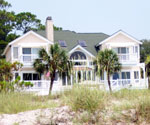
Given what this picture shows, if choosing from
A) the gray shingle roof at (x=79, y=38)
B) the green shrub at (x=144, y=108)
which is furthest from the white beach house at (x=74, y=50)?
the green shrub at (x=144, y=108)

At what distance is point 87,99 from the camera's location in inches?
326

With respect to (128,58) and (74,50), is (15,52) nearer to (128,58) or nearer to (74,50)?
(74,50)

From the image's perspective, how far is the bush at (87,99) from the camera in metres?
8.27

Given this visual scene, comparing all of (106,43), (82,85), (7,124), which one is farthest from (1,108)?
(106,43)

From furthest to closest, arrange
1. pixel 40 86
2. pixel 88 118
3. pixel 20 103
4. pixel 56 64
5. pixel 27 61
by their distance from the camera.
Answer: pixel 27 61 → pixel 40 86 → pixel 56 64 → pixel 20 103 → pixel 88 118

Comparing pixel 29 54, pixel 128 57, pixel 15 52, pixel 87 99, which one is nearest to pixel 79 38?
pixel 128 57

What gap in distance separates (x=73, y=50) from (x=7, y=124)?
2922 centimetres

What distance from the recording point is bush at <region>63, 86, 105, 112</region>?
27.1 ft

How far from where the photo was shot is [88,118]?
805 centimetres

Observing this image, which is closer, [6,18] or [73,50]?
[73,50]

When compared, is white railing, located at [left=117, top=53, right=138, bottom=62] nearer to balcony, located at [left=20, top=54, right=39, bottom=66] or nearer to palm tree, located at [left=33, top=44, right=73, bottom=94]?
balcony, located at [left=20, top=54, right=39, bottom=66]

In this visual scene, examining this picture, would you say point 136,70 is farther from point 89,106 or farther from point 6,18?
point 89,106

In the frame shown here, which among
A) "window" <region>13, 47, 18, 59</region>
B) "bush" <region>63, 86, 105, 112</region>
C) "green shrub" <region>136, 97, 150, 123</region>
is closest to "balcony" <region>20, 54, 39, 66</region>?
"window" <region>13, 47, 18, 59</region>

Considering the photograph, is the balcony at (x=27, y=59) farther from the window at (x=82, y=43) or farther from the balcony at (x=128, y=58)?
the balcony at (x=128, y=58)
